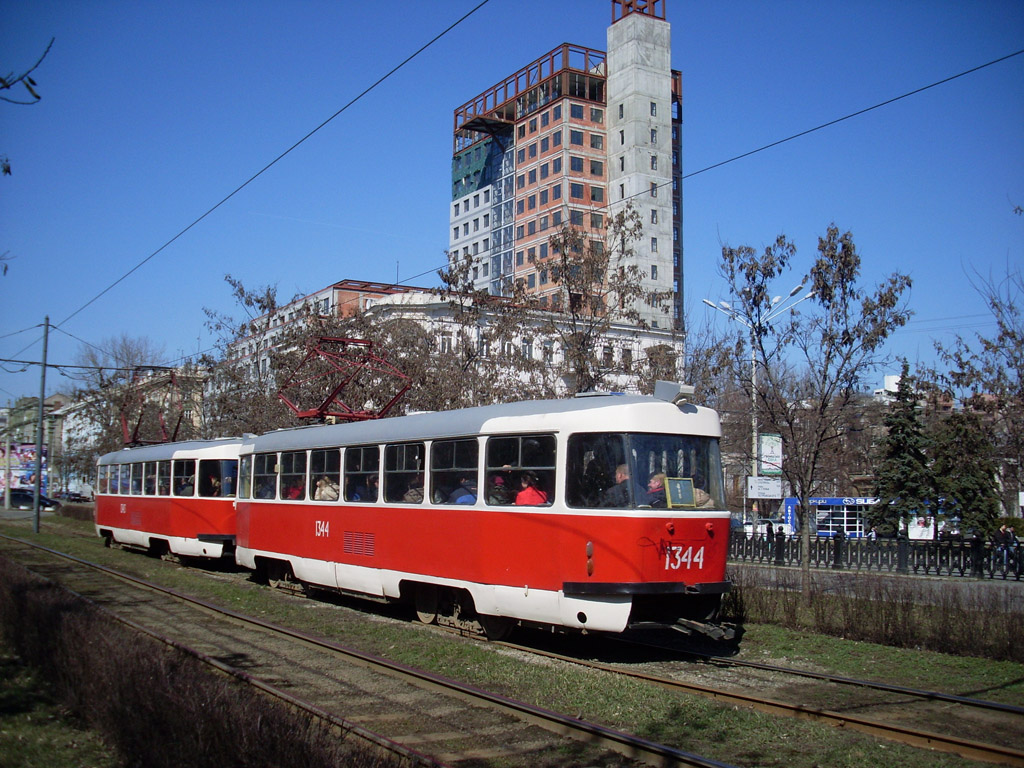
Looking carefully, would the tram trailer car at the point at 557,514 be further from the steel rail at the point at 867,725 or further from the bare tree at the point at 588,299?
the bare tree at the point at 588,299

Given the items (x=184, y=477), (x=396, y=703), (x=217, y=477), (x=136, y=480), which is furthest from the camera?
(x=136, y=480)

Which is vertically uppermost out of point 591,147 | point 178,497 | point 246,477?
point 591,147

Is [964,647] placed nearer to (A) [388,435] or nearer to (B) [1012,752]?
(B) [1012,752]

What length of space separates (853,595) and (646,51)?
238ft

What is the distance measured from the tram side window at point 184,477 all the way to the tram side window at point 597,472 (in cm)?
1466

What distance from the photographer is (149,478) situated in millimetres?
A: 26078

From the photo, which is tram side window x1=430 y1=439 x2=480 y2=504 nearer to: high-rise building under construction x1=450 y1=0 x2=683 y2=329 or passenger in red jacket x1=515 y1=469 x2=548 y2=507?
passenger in red jacket x1=515 y1=469 x2=548 y2=507

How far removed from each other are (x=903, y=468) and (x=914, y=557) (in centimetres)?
975

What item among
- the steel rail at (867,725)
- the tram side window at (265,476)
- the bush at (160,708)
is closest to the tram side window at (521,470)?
the steel rail at (867,725)

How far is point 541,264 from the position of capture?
21.5 meters

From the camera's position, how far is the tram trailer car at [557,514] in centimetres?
1086

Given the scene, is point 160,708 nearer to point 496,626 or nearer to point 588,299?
point 496,626

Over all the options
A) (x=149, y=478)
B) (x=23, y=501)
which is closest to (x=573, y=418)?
(x=149, y=478)

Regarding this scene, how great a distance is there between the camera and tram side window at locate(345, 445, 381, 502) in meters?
15.0
